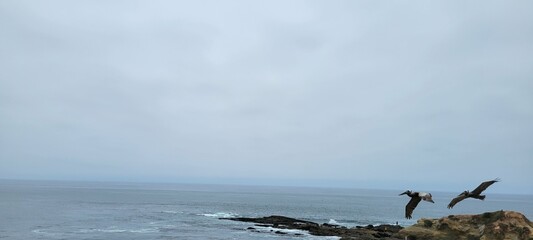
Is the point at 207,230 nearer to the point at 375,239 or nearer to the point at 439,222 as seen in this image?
the point at 375,239

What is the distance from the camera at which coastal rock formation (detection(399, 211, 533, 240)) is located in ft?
70.2

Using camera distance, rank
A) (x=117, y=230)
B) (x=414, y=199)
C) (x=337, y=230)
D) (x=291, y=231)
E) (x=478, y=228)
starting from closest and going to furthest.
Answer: (x=414, y=199) → (x=478, y=228) → (x=117, y=230) → (x=337, y=230) → (x=291, y=231)

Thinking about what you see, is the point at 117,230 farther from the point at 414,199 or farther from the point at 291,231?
the point at 414,199

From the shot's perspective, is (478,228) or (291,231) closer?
(478,228)

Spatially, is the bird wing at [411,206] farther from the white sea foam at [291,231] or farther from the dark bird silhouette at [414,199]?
the white sea foam at [291,231]

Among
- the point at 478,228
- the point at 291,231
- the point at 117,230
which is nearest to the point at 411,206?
the point at 478,228

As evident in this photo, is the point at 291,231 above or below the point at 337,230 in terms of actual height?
below

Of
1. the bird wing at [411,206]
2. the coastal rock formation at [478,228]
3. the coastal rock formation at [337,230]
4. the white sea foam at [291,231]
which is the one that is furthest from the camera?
the white sea foam at [291,231]

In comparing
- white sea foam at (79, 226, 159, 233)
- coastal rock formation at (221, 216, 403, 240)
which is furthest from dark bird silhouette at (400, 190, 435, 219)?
white sea foam at (79, 226, 159, 233)

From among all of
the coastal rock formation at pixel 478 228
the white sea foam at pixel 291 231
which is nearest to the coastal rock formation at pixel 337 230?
the white sea foam at pixel 291 231

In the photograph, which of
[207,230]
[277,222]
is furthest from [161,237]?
[277,222]

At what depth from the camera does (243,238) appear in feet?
179

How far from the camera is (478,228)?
76.2 feet

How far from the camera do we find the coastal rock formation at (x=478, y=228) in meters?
21.4
